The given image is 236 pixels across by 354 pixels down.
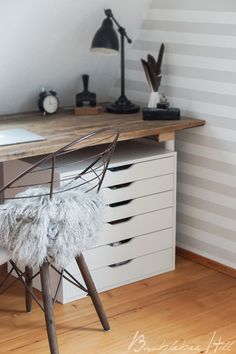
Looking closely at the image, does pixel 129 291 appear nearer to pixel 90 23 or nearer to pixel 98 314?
pixel 98 314

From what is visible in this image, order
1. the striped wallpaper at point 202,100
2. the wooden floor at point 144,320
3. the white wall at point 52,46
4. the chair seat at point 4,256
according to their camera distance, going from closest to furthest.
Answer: the chair seat at point 4,256 < the wooden floor at point 144,320 < the white wall at point 52,46 < the striped wallpaper at point 202,100

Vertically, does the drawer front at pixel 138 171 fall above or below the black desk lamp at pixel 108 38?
below

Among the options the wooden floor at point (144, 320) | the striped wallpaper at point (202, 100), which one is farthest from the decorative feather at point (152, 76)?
the wooden floor at point (144, 320)

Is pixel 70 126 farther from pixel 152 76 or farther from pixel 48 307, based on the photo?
pixel 48 307

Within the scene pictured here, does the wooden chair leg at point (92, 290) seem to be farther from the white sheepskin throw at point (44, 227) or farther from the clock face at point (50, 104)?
the clock face at point (50, 104)

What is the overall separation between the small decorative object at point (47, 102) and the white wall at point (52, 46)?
7 centimetres

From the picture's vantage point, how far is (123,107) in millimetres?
3680

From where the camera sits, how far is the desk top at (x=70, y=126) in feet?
9.84

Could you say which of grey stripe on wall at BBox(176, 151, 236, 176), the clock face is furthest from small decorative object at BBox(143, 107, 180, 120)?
the clock face

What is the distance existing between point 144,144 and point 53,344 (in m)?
1.25

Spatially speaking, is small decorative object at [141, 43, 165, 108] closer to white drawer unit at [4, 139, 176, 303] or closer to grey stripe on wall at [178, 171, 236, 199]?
white drawer unit at [4, 139, 176, 303]

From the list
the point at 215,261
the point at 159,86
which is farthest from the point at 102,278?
the point at 159,86

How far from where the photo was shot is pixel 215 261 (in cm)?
366

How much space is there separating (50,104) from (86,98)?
Result: 0.20m
